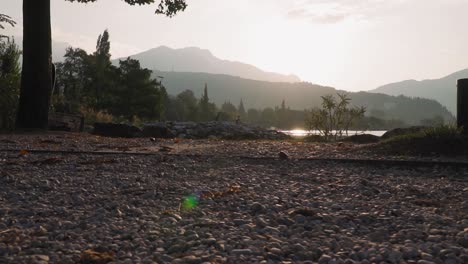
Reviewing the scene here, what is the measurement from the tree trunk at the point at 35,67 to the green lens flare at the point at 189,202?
10982 millimetres

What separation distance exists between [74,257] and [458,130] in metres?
8.00

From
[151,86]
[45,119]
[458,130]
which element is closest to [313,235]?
[458,130]

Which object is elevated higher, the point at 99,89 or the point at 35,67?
the point at 99,89

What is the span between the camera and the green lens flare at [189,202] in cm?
416

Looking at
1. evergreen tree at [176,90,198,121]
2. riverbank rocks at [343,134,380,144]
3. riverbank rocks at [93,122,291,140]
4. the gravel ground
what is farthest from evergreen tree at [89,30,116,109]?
the gravel ground

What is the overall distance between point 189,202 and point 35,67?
11763 millimetres

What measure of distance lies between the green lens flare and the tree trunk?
1098cm

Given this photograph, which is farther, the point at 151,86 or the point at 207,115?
the point at 207,115

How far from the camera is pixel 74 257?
2.78m

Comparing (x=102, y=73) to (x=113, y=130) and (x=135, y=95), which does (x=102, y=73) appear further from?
(x=113, y=130)

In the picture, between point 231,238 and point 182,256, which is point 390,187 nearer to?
point 231,238

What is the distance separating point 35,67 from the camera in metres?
14.0

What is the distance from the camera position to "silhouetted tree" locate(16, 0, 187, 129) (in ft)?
45.0

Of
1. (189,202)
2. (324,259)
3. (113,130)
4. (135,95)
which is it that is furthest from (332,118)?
(135,95)
